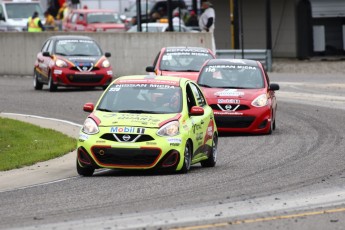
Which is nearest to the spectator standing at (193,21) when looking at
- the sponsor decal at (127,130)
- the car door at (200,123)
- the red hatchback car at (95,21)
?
the red hatchback car at (95,21)

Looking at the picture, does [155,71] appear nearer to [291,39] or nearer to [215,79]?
[215,79]

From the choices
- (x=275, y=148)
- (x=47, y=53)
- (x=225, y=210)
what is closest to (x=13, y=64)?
(x=47, y=53)

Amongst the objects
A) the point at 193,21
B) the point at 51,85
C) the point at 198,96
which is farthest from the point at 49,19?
the point at 198,96

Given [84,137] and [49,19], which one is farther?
[49,19]

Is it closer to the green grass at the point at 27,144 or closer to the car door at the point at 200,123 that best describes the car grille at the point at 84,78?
the green grass at the point at 27,144

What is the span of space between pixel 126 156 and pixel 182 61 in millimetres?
13520

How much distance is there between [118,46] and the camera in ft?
131

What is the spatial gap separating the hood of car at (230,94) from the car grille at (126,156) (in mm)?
7410

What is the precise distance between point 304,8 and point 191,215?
31475mm

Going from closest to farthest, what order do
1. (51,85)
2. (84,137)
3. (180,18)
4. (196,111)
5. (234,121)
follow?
(84,137) → (196,111) → (234,121) → (51,85) → (180,18)

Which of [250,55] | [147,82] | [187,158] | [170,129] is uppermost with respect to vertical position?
[147,82]

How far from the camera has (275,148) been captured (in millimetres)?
20047

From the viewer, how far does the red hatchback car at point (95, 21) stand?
5175 cm

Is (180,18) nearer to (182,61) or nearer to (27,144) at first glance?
(182,61)
